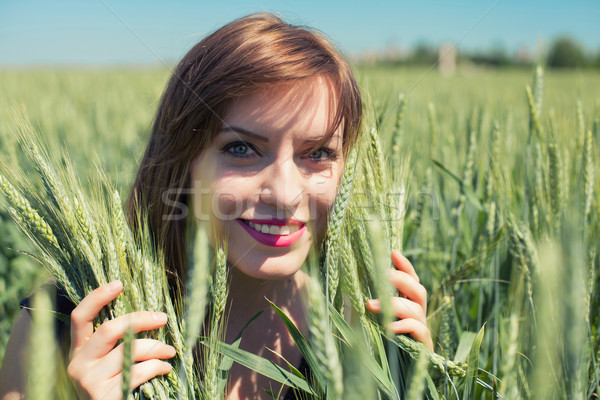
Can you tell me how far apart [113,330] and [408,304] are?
0.65m

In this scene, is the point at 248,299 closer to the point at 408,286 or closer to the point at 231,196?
the point at 231,196

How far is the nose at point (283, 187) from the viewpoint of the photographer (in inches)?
42.5

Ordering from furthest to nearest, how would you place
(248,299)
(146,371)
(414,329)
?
(248,299)
(414,329)
(146,371)

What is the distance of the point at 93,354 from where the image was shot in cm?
86

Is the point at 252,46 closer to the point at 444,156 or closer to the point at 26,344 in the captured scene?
the point at 26,344

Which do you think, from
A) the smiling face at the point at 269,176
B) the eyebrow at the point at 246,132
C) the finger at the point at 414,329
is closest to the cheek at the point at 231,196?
the smiling face at the point at 269,176

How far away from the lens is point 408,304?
1028 millimetres

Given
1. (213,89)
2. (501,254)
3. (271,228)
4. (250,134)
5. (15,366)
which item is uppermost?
(213,89)

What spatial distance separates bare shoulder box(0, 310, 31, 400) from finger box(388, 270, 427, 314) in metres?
0.97

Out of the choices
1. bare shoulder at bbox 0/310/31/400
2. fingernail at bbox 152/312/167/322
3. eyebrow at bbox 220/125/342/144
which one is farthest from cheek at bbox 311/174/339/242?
bare shoulder at bbox 0/310/31/400

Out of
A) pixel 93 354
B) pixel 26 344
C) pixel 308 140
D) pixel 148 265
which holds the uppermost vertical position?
pixel 308 140

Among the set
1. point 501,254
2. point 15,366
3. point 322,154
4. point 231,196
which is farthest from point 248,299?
point 501,254

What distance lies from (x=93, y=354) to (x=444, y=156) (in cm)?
184

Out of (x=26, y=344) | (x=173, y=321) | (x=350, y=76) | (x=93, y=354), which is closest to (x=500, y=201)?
(x=350, y=76)
